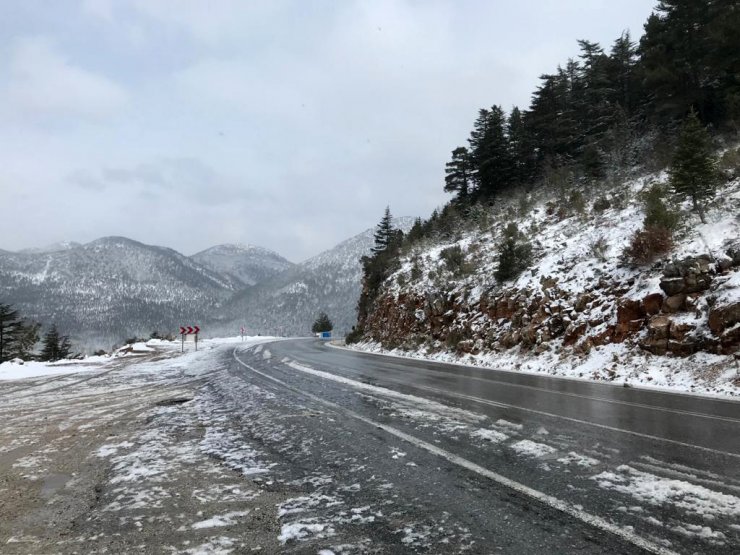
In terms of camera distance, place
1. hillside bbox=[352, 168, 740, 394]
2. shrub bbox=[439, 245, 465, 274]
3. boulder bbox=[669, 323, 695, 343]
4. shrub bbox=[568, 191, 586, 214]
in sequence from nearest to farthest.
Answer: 1. hillside bbox=[352, 168, 740, 394]
2. boulder bbox=[669, 323, 695, 343]
3. shrub bbox=[568, 191, 586, 214]
4. shrub bbox=[439, 245, 465, 274]

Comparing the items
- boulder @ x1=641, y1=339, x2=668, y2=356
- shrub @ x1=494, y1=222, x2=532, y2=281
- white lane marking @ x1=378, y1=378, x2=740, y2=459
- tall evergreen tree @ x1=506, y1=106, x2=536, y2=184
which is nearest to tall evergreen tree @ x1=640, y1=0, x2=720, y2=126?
tall evergreen tree @ x1=506, y1=106, x2=536, y2=184

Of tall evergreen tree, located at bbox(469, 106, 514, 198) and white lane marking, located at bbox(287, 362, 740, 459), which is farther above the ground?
tall evergreen tree, located at bbox(469, 106, 514, 198)

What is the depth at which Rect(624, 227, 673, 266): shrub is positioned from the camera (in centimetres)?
1439

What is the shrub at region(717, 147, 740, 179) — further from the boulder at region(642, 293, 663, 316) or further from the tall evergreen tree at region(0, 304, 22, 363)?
the tall evergreen tree at region(0, 304, 22, 363)

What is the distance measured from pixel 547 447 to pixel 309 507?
124 inches

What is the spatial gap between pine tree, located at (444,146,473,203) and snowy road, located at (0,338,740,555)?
3564 cm

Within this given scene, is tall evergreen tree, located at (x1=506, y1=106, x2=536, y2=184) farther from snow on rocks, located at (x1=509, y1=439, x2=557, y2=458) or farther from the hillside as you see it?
snow on rocks, located at (x1=509, y1=439, x2=557, y2=458)

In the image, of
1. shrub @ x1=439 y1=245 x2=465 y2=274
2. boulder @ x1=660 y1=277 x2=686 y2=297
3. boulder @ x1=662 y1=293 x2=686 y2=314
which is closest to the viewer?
boulder @ x1=662 y1=293 x2=686 y2=314

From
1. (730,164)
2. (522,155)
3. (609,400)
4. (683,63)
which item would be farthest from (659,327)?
(522,155)

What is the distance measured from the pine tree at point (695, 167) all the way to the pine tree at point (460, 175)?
2578 centimetres

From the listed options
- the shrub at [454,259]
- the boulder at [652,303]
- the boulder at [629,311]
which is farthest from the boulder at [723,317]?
the shrub at [454,259]

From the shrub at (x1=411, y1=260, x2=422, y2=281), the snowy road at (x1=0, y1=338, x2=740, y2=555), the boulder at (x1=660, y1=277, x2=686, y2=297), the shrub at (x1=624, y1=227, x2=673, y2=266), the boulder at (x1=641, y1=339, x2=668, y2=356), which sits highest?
the shrub at (x1=411, y1=260, x2=422, y2=281)

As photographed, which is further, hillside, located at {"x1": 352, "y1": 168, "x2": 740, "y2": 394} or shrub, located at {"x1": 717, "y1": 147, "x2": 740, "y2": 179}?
shrub, located at {"x1": 717, "y1": 147, "x2": 740, "y2": 179}

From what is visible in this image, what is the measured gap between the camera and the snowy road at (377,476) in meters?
3.39
